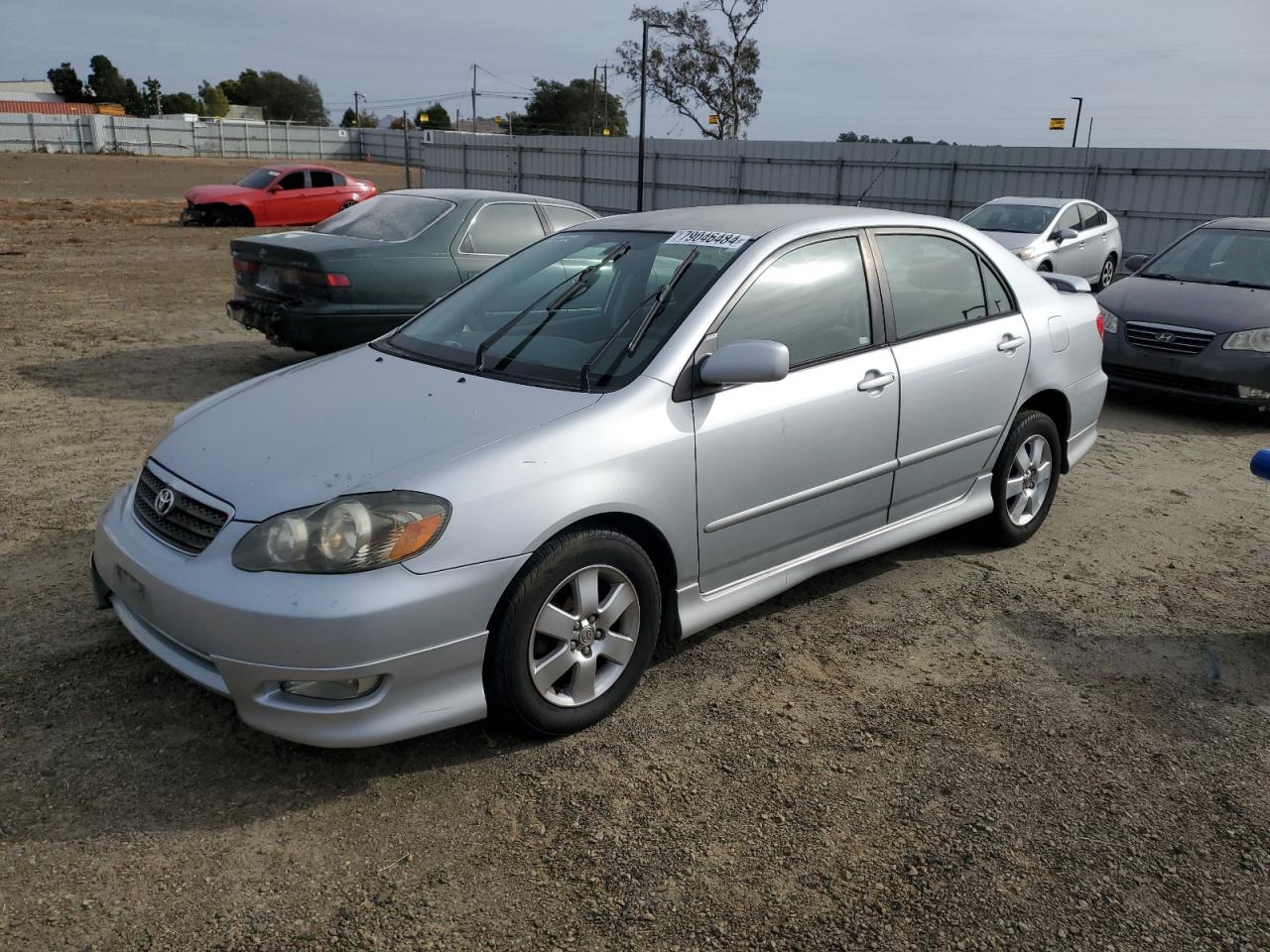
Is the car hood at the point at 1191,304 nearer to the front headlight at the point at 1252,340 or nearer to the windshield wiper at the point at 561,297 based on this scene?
the front headlight at the point at 1252,340

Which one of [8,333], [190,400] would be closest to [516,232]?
[190,400]

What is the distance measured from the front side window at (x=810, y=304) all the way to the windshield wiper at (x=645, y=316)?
0.89 feet

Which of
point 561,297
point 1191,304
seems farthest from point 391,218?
point 1191,304

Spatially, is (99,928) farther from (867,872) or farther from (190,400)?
(190,400)

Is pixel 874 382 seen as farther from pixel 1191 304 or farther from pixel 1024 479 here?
pixel 1191 304

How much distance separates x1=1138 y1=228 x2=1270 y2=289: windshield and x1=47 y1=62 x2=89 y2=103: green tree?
124m

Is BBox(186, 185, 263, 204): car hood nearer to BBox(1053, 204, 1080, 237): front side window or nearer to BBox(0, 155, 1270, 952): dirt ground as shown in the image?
BBox(1053, 204, 1080, 237): front side window

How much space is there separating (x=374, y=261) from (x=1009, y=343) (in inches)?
197

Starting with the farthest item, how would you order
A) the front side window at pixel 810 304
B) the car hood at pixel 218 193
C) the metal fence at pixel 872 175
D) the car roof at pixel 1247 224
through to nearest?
1. the car hood at pixel 218 193
2. the metal fence at pixel 872 175
3. the car roof at pixel 1247 224
4. the front side window at pixel 810 304

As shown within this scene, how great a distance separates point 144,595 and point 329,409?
85cm

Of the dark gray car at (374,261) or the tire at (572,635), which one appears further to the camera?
the dark gray car at (374,261)

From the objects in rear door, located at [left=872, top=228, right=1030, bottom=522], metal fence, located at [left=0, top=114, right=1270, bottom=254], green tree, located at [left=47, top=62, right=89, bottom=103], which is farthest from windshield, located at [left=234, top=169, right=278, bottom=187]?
green tree, located at [left=47, top=62, right=89, bottom=103]

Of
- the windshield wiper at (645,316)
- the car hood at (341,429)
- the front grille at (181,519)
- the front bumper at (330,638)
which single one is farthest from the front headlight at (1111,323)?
the front grille at (181,519)

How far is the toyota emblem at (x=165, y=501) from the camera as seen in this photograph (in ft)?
10.6
